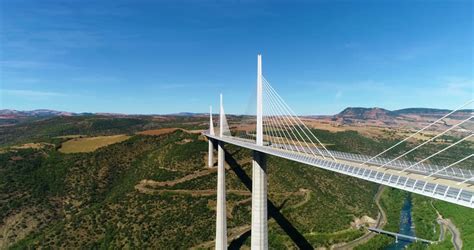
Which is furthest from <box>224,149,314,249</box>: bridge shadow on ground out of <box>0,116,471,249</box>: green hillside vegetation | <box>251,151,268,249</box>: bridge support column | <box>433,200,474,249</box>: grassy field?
<box>433,200,474,249</box>: grassy field

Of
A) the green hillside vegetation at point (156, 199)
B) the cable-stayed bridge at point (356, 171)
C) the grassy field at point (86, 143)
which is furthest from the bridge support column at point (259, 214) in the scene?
the grassy field at point (86, 143)

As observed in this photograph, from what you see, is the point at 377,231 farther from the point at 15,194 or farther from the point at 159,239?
the point at 15,194

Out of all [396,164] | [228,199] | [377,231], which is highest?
[396,164]

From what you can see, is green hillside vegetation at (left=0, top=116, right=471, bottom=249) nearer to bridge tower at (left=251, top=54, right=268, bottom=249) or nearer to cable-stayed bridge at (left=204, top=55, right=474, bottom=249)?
cable-stayed bridge at (left=204, top=55, right=474, bottom=249)

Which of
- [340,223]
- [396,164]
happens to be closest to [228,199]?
[340,223]

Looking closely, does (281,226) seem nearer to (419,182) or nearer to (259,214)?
(259,214)

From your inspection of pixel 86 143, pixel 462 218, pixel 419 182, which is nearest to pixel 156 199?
pixel 86 143

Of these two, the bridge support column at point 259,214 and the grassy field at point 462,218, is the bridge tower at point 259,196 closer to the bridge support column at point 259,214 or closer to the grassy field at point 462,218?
the bridge support column at point 259,214
